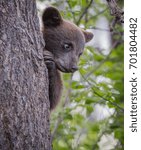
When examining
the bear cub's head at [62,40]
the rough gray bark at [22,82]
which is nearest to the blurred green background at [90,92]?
the bear cub's head at [62,40]

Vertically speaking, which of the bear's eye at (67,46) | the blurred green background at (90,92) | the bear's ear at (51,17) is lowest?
the blurred green background at (90,92)

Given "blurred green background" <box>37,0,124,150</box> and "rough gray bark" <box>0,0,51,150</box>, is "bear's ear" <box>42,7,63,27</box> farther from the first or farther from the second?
"rough gray bark" <box>0,0,51,150</box>

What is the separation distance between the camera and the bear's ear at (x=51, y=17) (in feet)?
16.1

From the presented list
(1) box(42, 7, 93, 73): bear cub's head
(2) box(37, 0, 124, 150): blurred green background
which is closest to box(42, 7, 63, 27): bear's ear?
(1) box(42, 7, 93, 73): bear cub's head

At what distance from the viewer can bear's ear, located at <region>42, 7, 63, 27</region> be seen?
489 cm

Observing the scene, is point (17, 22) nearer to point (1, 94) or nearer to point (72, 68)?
point (1, 94)

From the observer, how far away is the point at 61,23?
508cm

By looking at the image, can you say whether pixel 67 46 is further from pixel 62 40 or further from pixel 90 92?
pixel 90 92

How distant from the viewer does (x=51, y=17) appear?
4.93 meters

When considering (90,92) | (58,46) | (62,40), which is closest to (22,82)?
(58,46)

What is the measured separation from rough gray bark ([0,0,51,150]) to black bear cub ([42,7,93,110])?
2.04ft

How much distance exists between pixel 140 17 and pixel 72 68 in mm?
748

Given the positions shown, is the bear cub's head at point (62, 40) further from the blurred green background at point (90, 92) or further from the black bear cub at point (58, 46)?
the blurred green background at point (90, 92)

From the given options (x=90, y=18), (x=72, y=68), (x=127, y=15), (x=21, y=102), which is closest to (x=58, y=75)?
(x=72, y=68)
